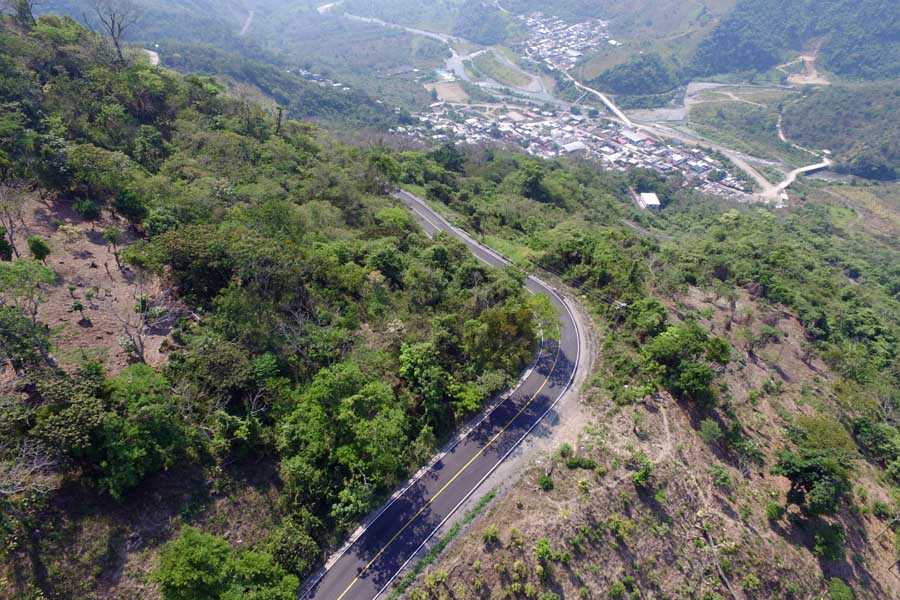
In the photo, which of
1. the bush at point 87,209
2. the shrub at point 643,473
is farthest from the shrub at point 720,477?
the bush at point 87,209

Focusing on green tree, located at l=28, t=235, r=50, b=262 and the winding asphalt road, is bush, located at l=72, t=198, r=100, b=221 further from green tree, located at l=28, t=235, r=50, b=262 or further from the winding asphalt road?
the winding asphalt road

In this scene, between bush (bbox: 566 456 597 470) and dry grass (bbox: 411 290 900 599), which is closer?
dry grass (bbox: 411 290 900 599)

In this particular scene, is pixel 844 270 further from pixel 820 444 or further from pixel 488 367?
pixel 488 367

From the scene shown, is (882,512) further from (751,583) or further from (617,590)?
(617,590)

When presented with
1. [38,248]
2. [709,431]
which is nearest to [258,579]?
[38,248]

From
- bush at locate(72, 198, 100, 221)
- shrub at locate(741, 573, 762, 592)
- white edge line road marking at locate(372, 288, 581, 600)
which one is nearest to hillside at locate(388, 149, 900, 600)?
shrub at locate(741, 573, 762, 592)

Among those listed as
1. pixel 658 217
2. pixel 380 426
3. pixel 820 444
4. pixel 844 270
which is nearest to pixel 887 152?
pixel 844 270

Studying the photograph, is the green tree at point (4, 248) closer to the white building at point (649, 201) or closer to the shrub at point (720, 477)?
the shrub at point (720, 477)
